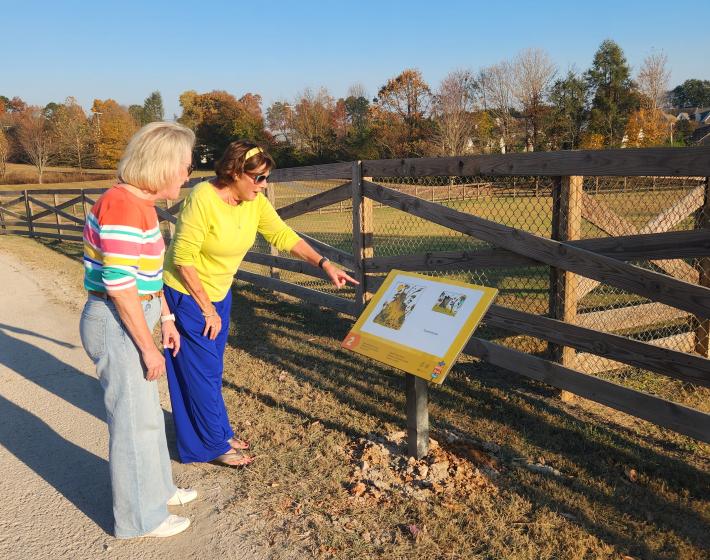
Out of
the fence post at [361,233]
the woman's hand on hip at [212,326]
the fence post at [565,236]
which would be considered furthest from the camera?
the fence post at [361,233]

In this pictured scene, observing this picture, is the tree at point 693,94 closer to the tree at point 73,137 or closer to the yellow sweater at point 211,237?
the tree at point 73,137

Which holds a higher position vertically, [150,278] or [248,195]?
[248,195]

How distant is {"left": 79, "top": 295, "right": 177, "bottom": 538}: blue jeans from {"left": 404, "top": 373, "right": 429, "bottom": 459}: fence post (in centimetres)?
141

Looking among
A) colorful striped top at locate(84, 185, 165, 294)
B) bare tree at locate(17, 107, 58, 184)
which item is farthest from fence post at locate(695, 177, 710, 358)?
bare tree at locate(17, 107, 58, 184)

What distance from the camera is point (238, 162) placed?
3.14 meters

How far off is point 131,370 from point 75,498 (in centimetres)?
118

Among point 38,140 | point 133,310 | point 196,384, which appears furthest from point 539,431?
point 38,140

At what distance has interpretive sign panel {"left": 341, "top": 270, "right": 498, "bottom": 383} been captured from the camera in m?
3.04

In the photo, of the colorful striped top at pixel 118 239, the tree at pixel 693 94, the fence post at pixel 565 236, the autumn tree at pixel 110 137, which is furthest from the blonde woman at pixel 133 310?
the tree at pixel 693 94

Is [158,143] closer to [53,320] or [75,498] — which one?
[75,498]

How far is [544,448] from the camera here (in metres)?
3.71

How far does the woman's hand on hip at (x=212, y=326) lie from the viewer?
3.34 meters

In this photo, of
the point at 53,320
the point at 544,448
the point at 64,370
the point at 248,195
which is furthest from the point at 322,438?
the point at 53,320

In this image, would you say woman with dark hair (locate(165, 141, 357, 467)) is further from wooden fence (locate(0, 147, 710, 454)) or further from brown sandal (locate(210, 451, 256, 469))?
wooden fence (locate(0, 147, 710, 454))
